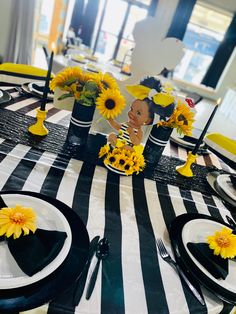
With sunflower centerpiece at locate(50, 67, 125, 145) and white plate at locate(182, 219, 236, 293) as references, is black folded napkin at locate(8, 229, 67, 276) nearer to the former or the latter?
white plate at locate(182, 219, 236, 293)

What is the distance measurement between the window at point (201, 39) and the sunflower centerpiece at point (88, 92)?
24.4 ft

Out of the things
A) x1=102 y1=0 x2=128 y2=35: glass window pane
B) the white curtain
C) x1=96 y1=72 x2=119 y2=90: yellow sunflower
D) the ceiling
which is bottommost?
the white curtain

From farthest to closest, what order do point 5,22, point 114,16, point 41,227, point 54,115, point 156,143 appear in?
point 114,16 → point 5,22 → point 54,115 → point 156,143 → point 41,227

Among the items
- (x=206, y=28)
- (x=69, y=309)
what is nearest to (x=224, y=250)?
(x=69, y=309)

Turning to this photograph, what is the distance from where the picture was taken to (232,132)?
4355mm

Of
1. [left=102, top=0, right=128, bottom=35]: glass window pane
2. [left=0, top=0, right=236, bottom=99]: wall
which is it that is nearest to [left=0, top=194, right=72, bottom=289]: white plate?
[left=0, top=0, right=236, bottom=99]: wall

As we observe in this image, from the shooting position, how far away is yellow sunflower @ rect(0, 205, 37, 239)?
464 millimetres

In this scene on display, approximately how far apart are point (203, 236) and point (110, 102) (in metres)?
0.49

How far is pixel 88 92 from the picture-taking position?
2.64 feet

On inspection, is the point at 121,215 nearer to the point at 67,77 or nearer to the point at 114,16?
the point at 67,77

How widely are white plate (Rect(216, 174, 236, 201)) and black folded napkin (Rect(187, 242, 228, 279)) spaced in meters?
0.38

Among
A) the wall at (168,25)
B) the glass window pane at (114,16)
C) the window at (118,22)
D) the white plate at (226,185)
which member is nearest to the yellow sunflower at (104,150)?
the white plate at (226,185)

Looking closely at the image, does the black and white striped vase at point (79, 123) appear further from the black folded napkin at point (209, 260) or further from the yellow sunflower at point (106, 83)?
the black folded napkin at point (209, 260)

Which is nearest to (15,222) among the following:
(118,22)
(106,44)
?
(118,22)
